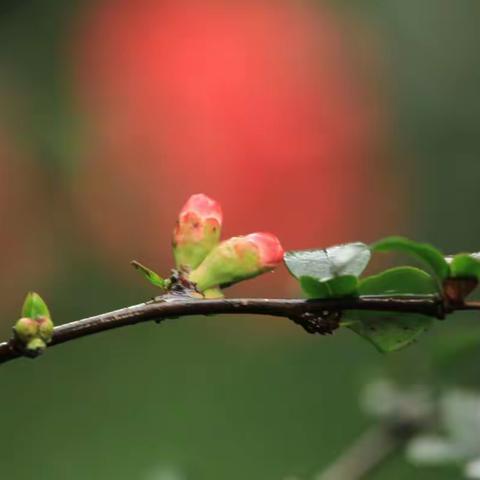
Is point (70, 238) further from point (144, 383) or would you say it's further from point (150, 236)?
point (144, 383)

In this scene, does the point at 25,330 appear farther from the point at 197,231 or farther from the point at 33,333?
Answer: the point at 197,231

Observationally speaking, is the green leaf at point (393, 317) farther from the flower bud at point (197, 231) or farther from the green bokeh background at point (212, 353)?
the green bokeh background at point (212, 353)

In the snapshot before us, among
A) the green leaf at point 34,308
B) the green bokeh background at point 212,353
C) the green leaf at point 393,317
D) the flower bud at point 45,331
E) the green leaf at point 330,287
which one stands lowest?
the green bokeh background at point 212,353

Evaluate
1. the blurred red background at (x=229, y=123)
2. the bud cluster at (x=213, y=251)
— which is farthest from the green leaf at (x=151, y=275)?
the blurred red background at (x=229, y=123)

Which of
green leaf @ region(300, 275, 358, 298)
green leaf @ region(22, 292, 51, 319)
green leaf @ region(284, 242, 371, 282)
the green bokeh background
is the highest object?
green leaf @ region(22, 292, 51, 319)

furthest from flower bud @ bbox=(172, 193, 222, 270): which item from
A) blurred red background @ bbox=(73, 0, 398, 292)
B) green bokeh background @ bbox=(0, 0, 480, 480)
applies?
blurred red background @ bbox=(73, 0, 398, 292)

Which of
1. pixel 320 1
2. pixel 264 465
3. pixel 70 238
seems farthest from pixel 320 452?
pixel 320 1

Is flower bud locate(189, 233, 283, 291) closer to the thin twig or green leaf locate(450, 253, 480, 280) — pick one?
green leaf locate(450, 253, 480, 280)

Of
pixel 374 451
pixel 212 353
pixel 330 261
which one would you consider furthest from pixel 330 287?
pixel 212 353
